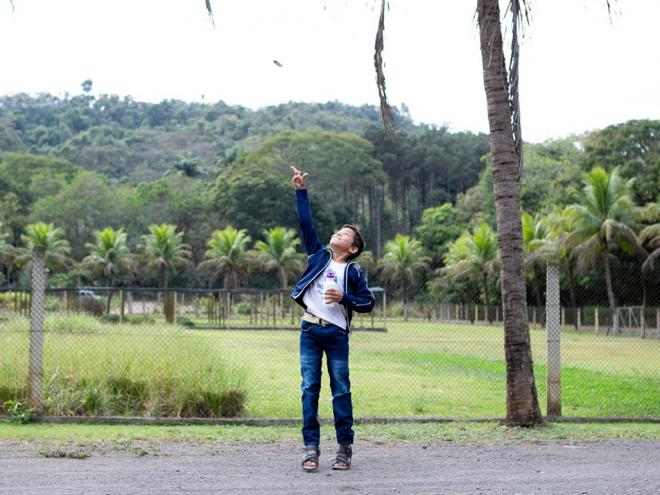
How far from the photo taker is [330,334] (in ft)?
23.2

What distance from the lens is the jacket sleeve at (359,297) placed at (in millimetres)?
7012

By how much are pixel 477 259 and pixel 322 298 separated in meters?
44.2

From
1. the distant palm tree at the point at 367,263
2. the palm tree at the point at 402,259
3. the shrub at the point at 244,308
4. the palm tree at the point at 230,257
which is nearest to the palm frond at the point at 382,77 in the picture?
the shrub at the point at 244,308

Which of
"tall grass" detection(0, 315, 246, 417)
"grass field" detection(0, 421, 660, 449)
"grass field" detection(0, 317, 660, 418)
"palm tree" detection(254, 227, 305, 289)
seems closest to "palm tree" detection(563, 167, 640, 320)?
"palm tree" detection(254, 227, 305, 289)

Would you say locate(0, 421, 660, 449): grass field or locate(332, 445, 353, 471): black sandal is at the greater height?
locate(332, 445, 353, 471): black sandal

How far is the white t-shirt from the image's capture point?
710cm

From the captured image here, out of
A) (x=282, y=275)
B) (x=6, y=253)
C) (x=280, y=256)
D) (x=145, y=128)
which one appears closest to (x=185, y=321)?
(x=282, y=275)

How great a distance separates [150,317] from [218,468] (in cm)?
639

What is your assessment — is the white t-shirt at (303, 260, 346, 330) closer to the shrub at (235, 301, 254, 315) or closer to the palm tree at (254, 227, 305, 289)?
the shrub at (235, 301, 254, 315)

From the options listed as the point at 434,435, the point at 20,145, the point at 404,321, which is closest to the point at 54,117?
the point at 20,145

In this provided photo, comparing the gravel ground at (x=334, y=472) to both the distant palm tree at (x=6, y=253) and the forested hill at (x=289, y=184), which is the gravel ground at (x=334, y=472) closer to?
the forested hill at (x=289, y=184)

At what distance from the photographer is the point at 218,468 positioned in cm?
711

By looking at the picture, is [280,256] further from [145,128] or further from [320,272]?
[145,128]

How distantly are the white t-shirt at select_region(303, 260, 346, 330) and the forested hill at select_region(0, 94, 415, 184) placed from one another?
90.2m
